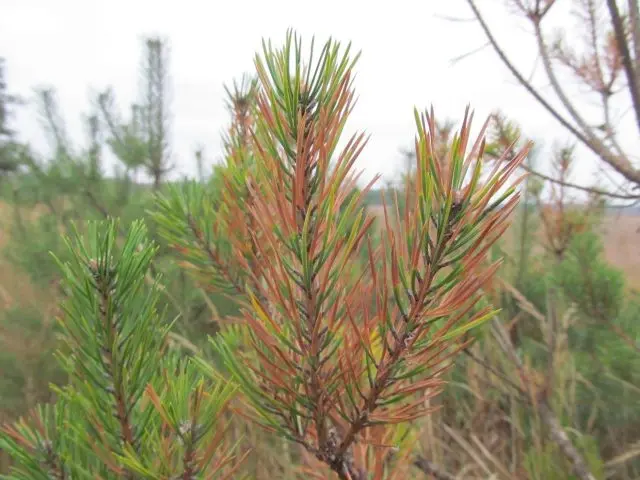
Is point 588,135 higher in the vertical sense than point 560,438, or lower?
higher

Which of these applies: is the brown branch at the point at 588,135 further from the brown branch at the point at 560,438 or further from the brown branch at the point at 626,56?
the brown branch at the point at 560,438

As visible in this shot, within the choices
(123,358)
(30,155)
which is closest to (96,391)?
(123,358)

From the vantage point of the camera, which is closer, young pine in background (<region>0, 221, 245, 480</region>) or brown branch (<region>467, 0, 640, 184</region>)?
young pine in background (<region>0, 221, 245, 480</region>)

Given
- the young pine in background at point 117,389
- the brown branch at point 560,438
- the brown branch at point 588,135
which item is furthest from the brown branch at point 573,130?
the young pine in background at point 117,389

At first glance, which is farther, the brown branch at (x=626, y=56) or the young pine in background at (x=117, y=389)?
the brown branch at (x=626, y=56)

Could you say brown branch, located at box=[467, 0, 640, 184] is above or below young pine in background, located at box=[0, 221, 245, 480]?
above

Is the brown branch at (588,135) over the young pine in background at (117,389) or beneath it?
over

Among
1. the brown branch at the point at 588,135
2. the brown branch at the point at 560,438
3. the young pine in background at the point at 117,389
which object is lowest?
the brown branch at the point at 560,438

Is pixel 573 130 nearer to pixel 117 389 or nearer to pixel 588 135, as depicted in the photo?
pixel 588 135

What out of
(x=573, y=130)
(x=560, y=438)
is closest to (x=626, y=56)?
(x=573, y=130)

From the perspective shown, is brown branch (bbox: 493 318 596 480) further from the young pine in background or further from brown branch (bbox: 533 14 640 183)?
the young pine in background

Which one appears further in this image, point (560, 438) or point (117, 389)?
point (560, 438)

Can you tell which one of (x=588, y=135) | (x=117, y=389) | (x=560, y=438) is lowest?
(x=560, y=438)

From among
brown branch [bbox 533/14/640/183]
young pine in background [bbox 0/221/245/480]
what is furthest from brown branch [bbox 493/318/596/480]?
young pine in background [bbox 0/221/245/480]
